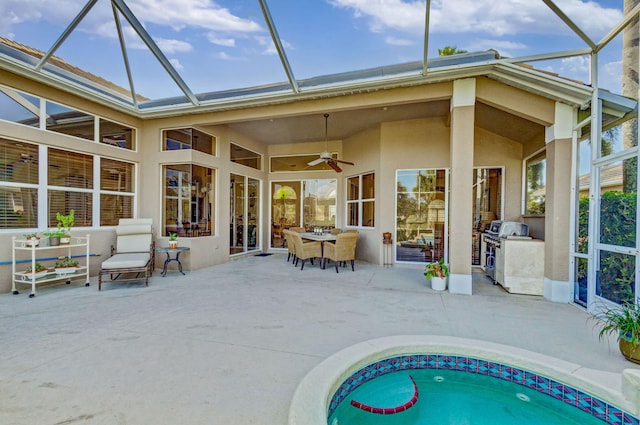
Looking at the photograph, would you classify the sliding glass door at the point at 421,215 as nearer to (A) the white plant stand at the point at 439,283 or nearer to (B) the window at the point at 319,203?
(A) the white plant stand at the point at 439,283

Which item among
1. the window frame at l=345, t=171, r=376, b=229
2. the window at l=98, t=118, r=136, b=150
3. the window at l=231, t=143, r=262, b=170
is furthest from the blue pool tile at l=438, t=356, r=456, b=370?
the window at l=98, t=118, r=136, b=150

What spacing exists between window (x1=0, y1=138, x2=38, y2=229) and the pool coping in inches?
232

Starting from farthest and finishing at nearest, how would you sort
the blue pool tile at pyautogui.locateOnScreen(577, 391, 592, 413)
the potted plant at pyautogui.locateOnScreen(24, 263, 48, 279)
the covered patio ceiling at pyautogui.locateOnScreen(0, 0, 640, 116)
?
1. the potted plant at pyautogui.locateOnScreen(24, 263, 48, 279)
2. the covered patio ceiling at pyautogui.locateOnScreen(0, 0, 640, 116)
3. the blue pool tile at pyautogui.locateOnScreen(577, 391, 592, 413)

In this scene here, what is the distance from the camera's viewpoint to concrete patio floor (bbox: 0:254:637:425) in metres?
2.07

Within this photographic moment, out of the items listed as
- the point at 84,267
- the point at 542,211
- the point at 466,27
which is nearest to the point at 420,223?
the point at 542,211

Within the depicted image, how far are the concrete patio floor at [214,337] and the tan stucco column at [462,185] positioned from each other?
49 cm

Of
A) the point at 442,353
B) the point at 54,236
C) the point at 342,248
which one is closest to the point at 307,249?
the point at 342,248

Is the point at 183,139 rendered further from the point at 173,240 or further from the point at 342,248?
the point at 342,248

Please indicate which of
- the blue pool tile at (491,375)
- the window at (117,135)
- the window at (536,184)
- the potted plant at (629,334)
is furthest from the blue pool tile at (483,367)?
the window at (117,135)

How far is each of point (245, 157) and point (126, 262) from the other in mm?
4538

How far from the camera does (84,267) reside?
5461 millimetres

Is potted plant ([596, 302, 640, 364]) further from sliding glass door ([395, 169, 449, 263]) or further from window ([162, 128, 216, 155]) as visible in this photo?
window ([162, 128, 216, 155])

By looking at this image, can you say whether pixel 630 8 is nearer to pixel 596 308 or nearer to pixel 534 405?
pixel 596 308

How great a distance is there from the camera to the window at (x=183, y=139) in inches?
270
